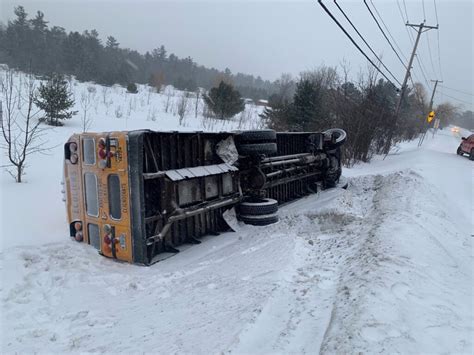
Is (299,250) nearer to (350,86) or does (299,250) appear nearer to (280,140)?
(280,140)

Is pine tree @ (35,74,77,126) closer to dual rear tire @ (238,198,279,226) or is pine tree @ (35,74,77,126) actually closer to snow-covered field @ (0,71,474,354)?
snow-covered field @ (0,71,474,354)

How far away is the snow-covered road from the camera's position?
9.51ft

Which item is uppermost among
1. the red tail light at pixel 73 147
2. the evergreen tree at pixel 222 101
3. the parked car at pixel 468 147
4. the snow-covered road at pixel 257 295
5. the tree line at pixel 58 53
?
the tree line at pixel 58 53

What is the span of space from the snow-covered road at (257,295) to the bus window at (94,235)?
0.29 meters

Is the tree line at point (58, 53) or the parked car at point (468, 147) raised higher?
the tree line at point (58, 53)

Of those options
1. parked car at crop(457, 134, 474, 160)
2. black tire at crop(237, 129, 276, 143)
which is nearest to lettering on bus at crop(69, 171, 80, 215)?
black tire at crop(237, 129, 276, 143)

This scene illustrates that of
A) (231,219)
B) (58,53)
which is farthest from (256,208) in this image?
(58,53)

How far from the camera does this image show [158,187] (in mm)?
4891

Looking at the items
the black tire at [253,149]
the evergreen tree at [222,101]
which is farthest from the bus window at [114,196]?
the evergreen tree at [222,101]

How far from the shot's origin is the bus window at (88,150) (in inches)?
194

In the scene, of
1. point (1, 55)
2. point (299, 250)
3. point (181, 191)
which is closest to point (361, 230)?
point (299, 250)

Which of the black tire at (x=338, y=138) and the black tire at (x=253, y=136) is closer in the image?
the black tire at (x=253, y=136)

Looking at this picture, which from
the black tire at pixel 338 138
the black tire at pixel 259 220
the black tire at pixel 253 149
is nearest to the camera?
the black tire at pixel 259 220

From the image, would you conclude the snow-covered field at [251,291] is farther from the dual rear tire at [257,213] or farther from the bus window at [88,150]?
the bus window at [88,150]
